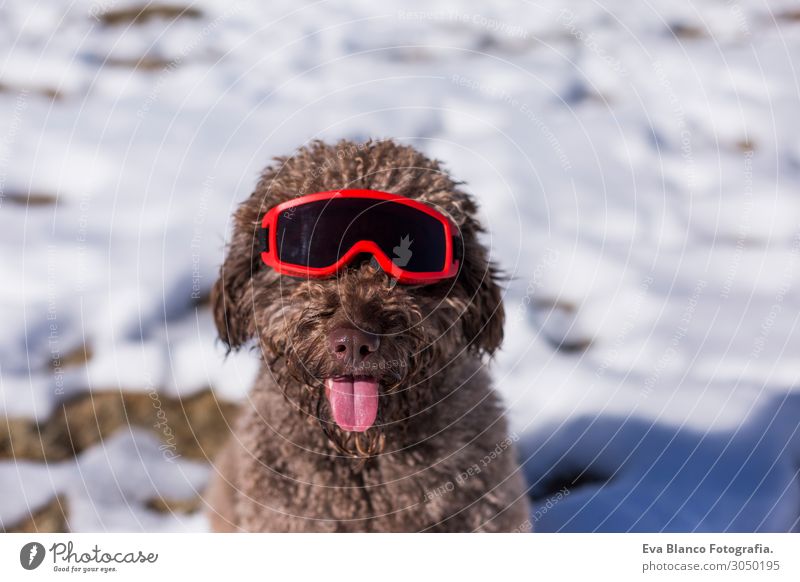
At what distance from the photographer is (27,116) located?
6.33 m

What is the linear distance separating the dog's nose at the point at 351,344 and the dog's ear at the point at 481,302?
625mm

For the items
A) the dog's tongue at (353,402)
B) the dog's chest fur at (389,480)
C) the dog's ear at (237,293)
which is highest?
the dog's ear at (237,293)

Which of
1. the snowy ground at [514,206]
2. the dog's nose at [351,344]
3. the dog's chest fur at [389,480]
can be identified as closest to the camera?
the dog's nose at [351,344]

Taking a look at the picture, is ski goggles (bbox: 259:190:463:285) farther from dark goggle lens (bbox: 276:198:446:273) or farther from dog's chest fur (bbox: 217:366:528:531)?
dog's chest fur (bbox: 217:366:528:531)

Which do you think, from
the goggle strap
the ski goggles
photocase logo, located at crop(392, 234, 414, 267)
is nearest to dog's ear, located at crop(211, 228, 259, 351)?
the ski goggles

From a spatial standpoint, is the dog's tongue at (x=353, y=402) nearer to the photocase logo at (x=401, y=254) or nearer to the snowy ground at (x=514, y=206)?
the photocase logo at (x=401, y=254)

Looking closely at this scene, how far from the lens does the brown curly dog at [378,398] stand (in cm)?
335

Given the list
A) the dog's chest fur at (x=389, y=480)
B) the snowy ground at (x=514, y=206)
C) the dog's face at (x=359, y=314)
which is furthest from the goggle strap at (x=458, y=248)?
the snowy ground at (x=514, y=206)

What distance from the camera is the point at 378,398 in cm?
331

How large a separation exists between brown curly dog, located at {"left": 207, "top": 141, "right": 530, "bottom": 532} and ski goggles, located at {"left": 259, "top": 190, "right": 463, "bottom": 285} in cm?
7
